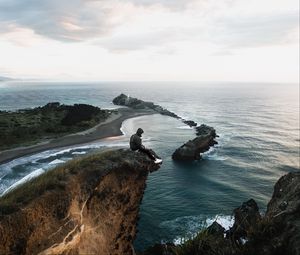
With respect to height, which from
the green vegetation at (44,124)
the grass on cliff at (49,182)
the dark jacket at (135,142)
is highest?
the dark jacket at (135,142)

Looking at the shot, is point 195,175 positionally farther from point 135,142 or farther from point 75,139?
point 135,142

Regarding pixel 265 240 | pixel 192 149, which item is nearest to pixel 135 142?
pixel 265 240

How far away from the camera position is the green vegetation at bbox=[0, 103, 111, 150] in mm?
72938

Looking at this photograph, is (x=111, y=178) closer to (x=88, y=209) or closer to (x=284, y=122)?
(x=88, y=209)

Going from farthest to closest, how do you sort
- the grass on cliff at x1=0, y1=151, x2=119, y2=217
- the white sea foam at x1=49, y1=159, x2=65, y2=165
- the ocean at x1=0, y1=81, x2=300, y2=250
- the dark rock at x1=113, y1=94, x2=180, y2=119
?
the dark rock at x1=113, y1=94, x2=180, y2=119
the white sea foam at x1=49, y1=159, x2=65, y2=165
the ocean at x1=0, y1=81, x2=300, y2=250
the grass on cliff at x1=0, y1=151, x2=119, y2=217

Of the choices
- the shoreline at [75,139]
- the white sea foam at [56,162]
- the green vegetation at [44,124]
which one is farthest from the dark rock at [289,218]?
the green vegetation at [44,124]

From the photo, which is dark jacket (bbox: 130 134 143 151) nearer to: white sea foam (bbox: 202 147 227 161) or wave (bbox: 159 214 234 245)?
wave (bbox: 159 214 234 245)

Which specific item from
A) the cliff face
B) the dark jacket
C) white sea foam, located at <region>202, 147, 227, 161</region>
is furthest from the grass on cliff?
white sea foam, located at <region>202, 147, 227, 161</region>

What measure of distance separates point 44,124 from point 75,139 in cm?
1535

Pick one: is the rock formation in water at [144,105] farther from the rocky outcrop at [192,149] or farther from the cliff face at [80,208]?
the cliff face at [80,208]

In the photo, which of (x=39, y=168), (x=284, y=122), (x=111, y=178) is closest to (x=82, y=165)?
(x=111, y=178)

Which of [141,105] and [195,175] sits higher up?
[141,105]

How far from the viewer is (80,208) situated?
1859 centimetres

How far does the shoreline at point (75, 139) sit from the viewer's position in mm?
62594
